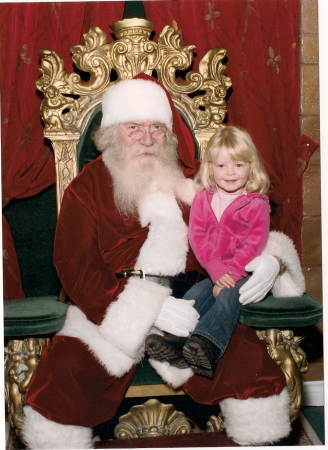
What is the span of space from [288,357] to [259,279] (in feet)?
1.13

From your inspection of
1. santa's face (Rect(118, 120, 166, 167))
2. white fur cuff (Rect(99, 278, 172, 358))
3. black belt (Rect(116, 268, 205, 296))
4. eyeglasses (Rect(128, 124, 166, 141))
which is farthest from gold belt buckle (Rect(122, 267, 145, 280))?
eyeglasses (Rect(128, 124, 166, 141))

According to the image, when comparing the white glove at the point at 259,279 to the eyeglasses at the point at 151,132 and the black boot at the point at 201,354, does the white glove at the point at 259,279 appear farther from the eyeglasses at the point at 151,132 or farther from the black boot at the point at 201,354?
the eyeglasses at the point at 151,132

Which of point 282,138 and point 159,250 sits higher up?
point 282,138

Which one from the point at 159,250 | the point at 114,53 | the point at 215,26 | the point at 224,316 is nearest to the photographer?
the point at 224,316

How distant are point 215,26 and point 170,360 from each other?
1.69m

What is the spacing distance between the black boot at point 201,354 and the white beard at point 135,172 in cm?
72

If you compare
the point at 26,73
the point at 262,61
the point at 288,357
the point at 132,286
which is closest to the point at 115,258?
the point at 132,286

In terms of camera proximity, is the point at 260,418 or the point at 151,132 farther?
the point at 151,132

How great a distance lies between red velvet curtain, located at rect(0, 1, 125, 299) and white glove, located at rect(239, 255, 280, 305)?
1226 mm

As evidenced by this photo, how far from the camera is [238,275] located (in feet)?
8.19

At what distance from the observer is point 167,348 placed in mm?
2320

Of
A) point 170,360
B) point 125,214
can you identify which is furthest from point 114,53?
point 170,360

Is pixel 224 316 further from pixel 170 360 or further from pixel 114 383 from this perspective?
pixel 114 383

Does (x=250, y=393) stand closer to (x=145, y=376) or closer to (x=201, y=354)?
(x=201, y=354)
